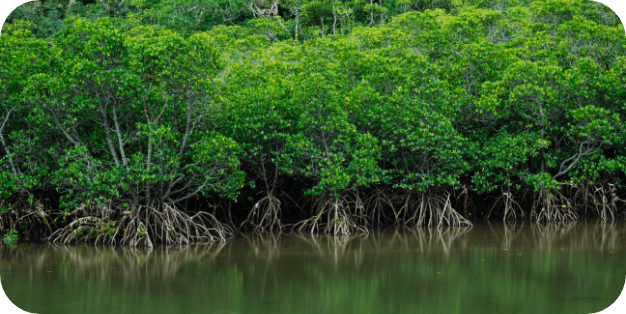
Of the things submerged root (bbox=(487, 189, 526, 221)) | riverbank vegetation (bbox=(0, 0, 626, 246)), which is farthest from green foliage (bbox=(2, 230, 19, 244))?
submerged root (bbox=(487, 189, 526, 221))

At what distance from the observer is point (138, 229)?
1209 cm

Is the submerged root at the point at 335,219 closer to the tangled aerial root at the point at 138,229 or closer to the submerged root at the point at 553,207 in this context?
the tangled aerial root at the point at 138,229

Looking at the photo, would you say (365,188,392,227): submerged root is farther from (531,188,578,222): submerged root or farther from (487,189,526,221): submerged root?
(531,188,578,222): submerged root

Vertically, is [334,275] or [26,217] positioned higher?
[26,217]

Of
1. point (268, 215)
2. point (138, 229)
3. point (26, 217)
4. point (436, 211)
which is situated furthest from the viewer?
point (436, 211)

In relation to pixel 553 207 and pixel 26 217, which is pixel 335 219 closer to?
pixel 553 207

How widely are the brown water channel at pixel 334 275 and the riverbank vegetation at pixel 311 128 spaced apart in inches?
47.3

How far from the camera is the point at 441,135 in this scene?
13883 millimetres

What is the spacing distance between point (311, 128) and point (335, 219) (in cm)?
203

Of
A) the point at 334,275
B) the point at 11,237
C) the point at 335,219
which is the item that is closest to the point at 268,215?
the point at 335,219

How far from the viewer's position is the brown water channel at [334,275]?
7953 mm

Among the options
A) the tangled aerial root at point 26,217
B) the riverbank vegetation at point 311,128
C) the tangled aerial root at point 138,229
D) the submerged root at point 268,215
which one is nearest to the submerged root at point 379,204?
the riverbank vegetation at point 311,128

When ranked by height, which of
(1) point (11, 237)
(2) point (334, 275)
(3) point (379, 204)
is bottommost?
(2) point (334, 275)

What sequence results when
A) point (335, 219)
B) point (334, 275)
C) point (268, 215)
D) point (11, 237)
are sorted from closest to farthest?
point (334, 275) < point (11, 237) < point (335, 219) < point (268, 215)
